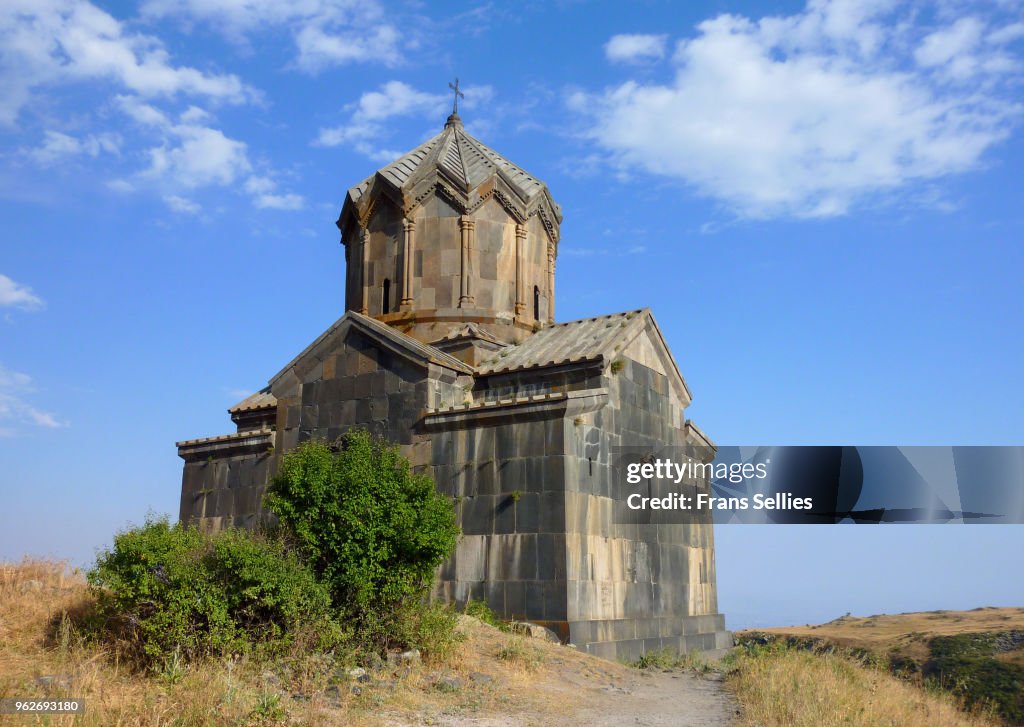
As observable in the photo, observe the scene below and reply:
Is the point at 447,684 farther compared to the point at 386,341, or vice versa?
the point at 386,341

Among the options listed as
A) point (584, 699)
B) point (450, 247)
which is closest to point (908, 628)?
point (450, 247)

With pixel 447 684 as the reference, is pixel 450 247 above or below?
above

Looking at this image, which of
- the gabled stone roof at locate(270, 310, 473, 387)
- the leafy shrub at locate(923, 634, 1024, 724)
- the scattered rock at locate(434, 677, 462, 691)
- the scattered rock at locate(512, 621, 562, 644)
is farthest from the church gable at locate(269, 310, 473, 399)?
the leafy shrub at locate(923, 634, 1024, 724)

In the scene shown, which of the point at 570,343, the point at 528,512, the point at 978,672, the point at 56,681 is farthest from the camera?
the point at 978,672

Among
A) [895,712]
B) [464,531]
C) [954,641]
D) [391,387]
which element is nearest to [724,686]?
[895,712]

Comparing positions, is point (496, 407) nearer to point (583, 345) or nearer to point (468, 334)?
point (583, 345)

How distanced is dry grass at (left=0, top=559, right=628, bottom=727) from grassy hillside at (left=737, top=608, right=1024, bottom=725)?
6773 millimetres

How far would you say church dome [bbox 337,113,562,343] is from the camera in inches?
563

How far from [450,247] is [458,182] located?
3.51ft

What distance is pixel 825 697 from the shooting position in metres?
8.01

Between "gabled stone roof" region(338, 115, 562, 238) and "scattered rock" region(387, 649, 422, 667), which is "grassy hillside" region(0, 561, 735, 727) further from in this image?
Result: "gabled stone roof" region(338, 115, 562, 238)

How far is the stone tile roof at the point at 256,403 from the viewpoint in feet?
47.6

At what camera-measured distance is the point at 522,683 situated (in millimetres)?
8047

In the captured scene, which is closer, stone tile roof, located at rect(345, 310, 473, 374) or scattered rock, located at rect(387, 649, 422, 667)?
scattered rock, located at rect(387, 649, 422, 667)
